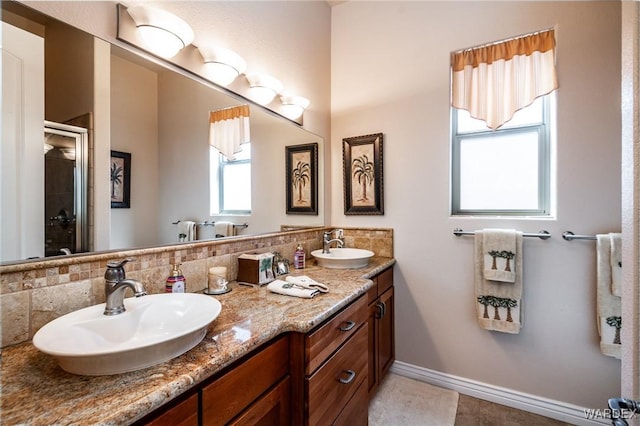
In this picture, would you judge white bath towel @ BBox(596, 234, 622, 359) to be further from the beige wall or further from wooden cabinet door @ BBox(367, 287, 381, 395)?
wooden cabinet door @ BBox(367, 287, 381, 395)

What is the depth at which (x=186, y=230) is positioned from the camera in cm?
129

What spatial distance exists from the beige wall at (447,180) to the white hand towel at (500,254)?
0.10 metres

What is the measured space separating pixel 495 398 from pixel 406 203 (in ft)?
4.74

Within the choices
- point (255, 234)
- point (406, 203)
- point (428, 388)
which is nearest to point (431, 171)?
point (406, 203)

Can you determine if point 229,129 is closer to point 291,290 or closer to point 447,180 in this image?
point 291,290

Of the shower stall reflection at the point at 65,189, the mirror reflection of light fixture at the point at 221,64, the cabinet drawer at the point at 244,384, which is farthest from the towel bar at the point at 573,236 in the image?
the shower stall reflection at the point at 65,189

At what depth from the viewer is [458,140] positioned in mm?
2078

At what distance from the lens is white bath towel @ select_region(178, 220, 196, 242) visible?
1.27 meters

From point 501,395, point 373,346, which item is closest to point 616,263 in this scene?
point 501,395

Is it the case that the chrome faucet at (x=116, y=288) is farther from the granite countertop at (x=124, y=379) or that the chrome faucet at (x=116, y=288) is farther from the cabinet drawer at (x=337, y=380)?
the cabinet drawer at (x=337, y=380)

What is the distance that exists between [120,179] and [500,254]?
2.07 metres

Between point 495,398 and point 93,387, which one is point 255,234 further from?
point 495,398

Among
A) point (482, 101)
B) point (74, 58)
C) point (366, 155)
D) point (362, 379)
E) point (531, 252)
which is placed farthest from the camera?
point (366, 155)

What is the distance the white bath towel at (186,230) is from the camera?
1270mm
